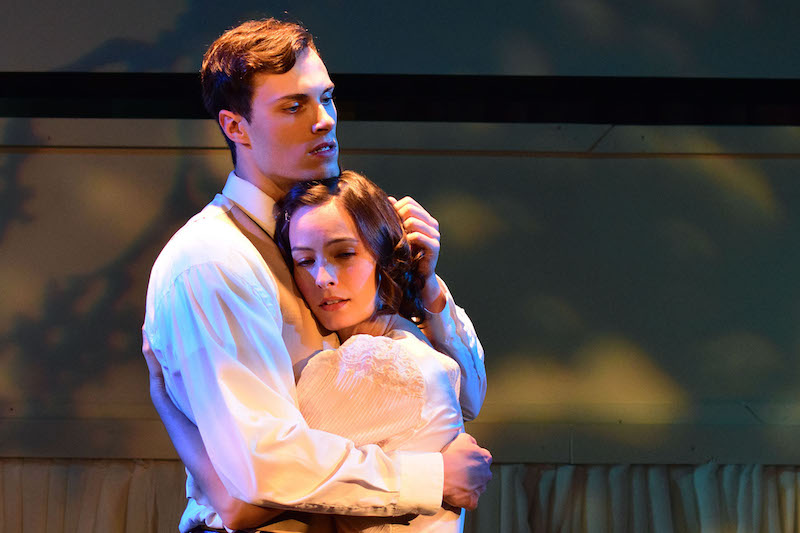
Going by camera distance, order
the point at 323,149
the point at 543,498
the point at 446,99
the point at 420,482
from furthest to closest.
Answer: the point at 446,99, the point at 543,498, the point at 323,149, the point at 420,482

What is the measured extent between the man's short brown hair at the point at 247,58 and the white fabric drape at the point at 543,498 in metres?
1.91

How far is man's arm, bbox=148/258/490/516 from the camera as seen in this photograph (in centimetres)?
129

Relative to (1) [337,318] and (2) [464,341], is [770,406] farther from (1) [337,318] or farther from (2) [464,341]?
(1) [337,318]

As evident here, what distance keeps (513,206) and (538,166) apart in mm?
196

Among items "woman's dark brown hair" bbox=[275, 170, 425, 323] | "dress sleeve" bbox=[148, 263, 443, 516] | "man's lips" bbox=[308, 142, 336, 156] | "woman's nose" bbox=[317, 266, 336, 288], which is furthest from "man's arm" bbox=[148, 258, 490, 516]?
"man's lips" bbox=[308, 142, 336, 156]

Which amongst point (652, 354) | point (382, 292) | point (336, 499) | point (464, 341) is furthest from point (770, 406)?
point (336, 499)

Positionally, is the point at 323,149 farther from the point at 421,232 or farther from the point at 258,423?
the point at 258,423

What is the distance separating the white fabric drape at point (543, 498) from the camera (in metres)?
3.05

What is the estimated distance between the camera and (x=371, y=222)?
62.5 inches

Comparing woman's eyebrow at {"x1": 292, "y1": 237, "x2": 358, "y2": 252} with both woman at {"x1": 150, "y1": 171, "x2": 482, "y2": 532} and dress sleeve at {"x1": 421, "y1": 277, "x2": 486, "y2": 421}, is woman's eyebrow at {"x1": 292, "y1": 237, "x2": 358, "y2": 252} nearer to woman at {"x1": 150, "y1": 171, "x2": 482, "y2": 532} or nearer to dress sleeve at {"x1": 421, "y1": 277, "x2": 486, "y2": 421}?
woman at {"x1": 150, "y1": 171, "x2": 482, "y2": 532}

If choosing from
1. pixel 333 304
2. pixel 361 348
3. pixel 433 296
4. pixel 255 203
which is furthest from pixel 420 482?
pixel 255 203

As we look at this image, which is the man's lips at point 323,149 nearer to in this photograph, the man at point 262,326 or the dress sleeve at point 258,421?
the man at point 262,326

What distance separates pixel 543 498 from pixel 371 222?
1937 mm

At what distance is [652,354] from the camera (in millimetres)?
3193
